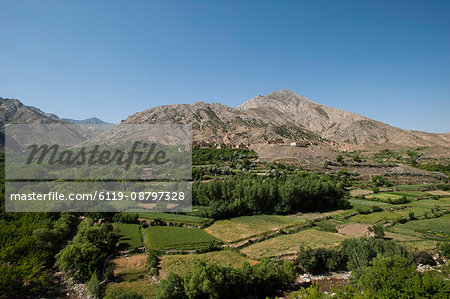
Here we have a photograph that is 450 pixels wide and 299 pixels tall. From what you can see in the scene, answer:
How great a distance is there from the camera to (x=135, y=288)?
2184cm

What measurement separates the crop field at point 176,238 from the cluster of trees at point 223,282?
32.8 feet

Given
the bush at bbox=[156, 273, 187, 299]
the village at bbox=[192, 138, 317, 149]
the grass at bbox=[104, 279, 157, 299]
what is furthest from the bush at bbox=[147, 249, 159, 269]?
the village at bbox=[192, 138, 317, 149]

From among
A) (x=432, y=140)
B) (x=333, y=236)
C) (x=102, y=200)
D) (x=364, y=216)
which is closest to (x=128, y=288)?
(x=333, y=236)

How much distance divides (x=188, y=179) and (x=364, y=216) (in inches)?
1862

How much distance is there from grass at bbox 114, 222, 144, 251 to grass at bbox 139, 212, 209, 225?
433cm

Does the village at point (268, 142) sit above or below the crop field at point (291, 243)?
above

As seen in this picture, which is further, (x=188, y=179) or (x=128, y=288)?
(x=188, y=179)

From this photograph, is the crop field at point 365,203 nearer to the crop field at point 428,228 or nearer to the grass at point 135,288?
the crop field at point 428,228

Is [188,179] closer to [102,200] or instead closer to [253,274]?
[102,200]

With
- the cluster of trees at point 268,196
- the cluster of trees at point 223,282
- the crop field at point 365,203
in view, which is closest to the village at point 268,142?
the crop field at point 365,203

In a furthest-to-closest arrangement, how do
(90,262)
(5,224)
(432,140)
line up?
(432,140)
(5,224)
(90,262)

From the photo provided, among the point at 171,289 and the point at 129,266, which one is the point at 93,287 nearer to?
the point at 129,266

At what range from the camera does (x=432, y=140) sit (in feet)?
487

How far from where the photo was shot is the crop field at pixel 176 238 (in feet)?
101
